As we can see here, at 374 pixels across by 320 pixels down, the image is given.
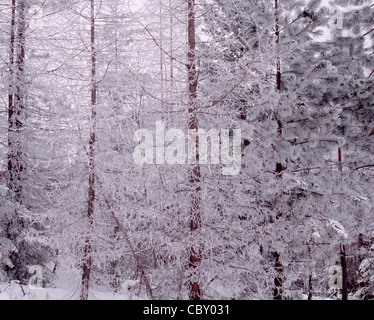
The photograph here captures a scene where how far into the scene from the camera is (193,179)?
567cm

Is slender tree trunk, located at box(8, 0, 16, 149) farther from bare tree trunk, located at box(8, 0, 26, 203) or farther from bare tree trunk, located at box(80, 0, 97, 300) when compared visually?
bare tree trunk, located at box(80, 0, 97, 300)

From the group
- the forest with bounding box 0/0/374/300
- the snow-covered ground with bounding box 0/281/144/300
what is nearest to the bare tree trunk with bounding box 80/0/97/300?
the forest with bounding box 0/0/374/300

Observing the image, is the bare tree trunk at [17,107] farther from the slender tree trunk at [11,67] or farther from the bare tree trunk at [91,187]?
the bare tree trunk at [91,187]

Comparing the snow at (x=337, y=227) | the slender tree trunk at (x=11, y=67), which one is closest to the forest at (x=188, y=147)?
the snow at (x=337, y=227)

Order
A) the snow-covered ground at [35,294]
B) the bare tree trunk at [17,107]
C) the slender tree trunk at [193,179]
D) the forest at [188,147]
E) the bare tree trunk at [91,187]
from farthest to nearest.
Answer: the bare tree trunk at [17,107]
the snow-covered ground at [35,294]
the bare tree trunk at [91,187]
the forest at [188,147]
the slender tree trunk at [193,179]

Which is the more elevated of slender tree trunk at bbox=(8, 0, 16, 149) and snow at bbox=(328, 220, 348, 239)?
slender tree trunk at bbox=(8, 0, 16, 149)

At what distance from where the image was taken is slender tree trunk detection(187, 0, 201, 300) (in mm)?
5570

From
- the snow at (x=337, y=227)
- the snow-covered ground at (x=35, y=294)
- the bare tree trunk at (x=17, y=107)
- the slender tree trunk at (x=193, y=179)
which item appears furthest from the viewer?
the bare tree trunk at (x=17, y=107)

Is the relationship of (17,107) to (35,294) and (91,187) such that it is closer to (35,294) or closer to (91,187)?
(91,187)

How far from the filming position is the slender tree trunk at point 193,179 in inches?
219

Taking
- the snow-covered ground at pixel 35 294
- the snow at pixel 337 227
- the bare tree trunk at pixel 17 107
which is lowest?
the snow-covered ground at pixel 35 294
